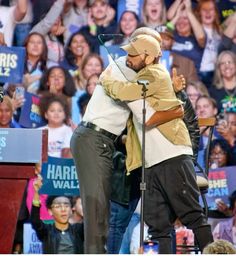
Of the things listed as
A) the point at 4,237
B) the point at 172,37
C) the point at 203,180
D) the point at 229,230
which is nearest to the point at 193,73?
the point at 172,37

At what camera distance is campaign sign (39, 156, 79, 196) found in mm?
6824

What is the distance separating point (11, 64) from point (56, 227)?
1334 millimetres

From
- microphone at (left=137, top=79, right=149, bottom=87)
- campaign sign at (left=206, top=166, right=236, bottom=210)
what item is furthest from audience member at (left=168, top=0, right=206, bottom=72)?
microphone at (left=137, top=79, right=149, bottom=87)

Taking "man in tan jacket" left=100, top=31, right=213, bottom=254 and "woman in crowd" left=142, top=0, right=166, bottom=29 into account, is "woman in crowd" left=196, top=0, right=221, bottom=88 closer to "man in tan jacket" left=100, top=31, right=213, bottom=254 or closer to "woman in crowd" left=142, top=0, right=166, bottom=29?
"woman in crowd" left=142, top=0, right=166, bottom=29

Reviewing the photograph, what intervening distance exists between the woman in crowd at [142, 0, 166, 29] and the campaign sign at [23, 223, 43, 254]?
6.20 ft

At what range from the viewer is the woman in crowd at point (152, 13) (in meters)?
7.29

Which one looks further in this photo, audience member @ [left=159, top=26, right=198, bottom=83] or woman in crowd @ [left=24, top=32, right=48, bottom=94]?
audience member @ [left=159, top=26, right=198, bottom=83]

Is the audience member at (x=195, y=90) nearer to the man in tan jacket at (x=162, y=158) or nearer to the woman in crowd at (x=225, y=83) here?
the woman in crowd at (x=225, y=83)

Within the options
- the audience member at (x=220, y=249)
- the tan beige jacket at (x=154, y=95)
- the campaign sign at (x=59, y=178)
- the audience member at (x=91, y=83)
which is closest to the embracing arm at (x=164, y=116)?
the tan beige jacket at (x=154, y=95)

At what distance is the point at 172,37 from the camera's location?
24.0ft

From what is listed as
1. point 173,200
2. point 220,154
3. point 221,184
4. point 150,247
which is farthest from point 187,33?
point 150,247

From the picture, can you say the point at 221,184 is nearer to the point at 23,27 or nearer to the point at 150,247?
the point at 23,27

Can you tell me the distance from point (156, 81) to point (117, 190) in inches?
28.8

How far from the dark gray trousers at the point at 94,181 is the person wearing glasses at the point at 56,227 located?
4.14 feet
